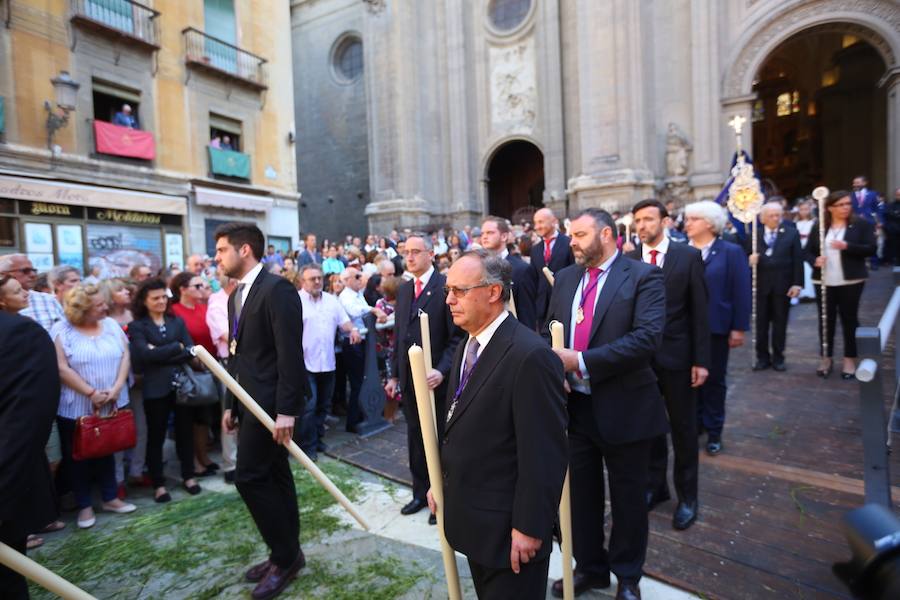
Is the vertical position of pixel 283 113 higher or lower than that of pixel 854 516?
higher

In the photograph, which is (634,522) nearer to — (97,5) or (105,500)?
(105,500)

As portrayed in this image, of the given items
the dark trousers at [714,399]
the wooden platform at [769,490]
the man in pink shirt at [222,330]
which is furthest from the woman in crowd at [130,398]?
the dark trousers at [714,399]

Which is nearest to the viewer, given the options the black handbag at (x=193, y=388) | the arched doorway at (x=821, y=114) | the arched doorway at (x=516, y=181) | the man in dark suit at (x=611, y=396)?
the man in dark suit at (x=611, y=396)

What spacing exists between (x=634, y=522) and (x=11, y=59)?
15.6 metres

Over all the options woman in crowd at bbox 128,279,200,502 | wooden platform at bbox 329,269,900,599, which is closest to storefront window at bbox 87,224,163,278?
woman in crowd at bbox 128,279,200,502

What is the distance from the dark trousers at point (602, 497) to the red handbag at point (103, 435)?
3.77 meters

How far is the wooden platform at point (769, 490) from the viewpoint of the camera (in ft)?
9.91

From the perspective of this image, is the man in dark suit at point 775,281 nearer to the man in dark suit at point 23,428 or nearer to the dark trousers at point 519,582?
the dark trousers at point 519,582

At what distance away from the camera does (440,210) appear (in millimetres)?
22234

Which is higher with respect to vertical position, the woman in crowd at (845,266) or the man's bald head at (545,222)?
the man's bald head at (545,222)

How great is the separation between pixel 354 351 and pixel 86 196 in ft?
34.9

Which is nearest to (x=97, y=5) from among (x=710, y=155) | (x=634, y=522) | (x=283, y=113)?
(x=283, y=113)

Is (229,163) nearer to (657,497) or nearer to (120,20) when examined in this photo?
(120,20)

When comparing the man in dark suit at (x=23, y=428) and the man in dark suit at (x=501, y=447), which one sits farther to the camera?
the man in dark suit at (x=23, y=428)
